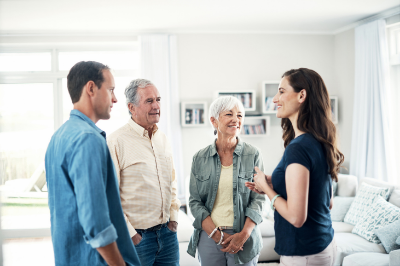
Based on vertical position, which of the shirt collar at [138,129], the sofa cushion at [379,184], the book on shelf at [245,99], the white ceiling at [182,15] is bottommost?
the sofa cushion at [379,184]

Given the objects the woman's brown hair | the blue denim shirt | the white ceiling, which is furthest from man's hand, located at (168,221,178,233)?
the white ceiling

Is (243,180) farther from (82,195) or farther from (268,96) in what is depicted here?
(268,96)

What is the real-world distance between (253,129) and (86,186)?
13.7 ft

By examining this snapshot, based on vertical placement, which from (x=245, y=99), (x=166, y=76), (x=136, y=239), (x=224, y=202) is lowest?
(x=136, y=239)

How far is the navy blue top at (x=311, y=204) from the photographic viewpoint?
1379 mm

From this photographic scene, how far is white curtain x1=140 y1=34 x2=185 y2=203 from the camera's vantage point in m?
5.05

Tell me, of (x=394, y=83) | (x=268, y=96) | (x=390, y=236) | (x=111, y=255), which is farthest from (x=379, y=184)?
(x=111, y=255)

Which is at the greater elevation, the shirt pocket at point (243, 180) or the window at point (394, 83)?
the window at point (394, 83)

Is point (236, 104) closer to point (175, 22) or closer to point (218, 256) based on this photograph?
point (218, 256)

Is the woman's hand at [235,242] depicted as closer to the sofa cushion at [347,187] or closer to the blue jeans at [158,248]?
the blue jeans at [158,248]

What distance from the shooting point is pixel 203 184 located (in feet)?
6.67

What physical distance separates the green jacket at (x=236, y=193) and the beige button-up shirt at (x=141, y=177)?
168 mm

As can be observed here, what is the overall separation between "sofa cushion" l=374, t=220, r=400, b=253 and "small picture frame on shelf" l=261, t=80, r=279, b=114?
2.39m

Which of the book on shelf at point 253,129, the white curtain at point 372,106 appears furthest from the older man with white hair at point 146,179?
the white curtain at point 372,106
